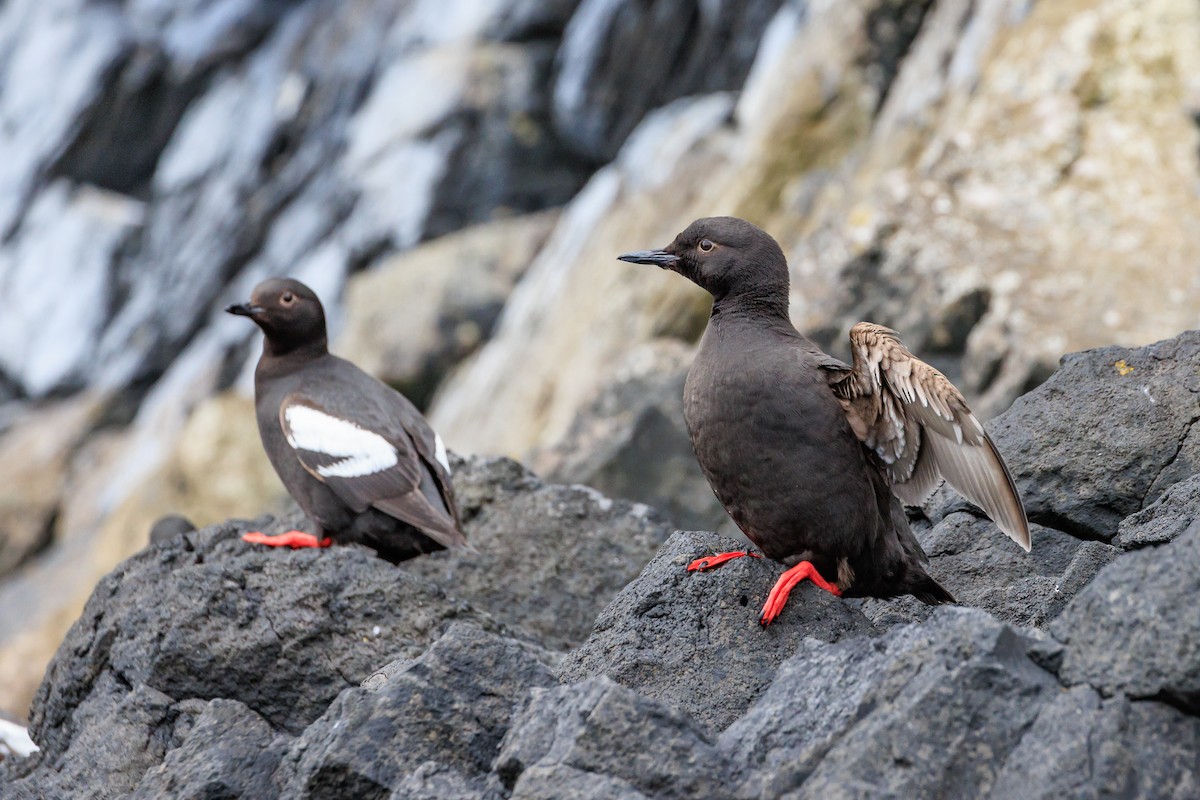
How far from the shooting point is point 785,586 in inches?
Result: 173

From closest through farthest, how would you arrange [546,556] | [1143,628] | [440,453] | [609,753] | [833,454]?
[1143,628]
[609,753]
[833,454]
[546,556]
[440,453]

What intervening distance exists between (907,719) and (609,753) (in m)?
0.71

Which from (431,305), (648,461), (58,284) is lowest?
(58,284)

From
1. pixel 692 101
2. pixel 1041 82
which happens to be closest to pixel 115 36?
pixel 692 101

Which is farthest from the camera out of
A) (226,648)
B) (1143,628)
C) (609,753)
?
(226,648)

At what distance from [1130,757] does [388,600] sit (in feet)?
9.56

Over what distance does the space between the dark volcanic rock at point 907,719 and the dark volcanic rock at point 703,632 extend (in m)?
0.57

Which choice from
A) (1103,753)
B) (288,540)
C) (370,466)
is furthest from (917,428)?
(288,540)

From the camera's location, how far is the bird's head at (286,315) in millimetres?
7285

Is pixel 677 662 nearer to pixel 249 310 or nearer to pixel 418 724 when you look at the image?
pixel 418 724

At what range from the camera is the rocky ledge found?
3.13 metres

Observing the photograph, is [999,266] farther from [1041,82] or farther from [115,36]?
[115,36]

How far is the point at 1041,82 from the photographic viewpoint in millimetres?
10289

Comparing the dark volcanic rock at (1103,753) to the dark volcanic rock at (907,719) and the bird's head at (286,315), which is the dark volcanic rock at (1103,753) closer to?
the dark volcanic rock at (907,719)
